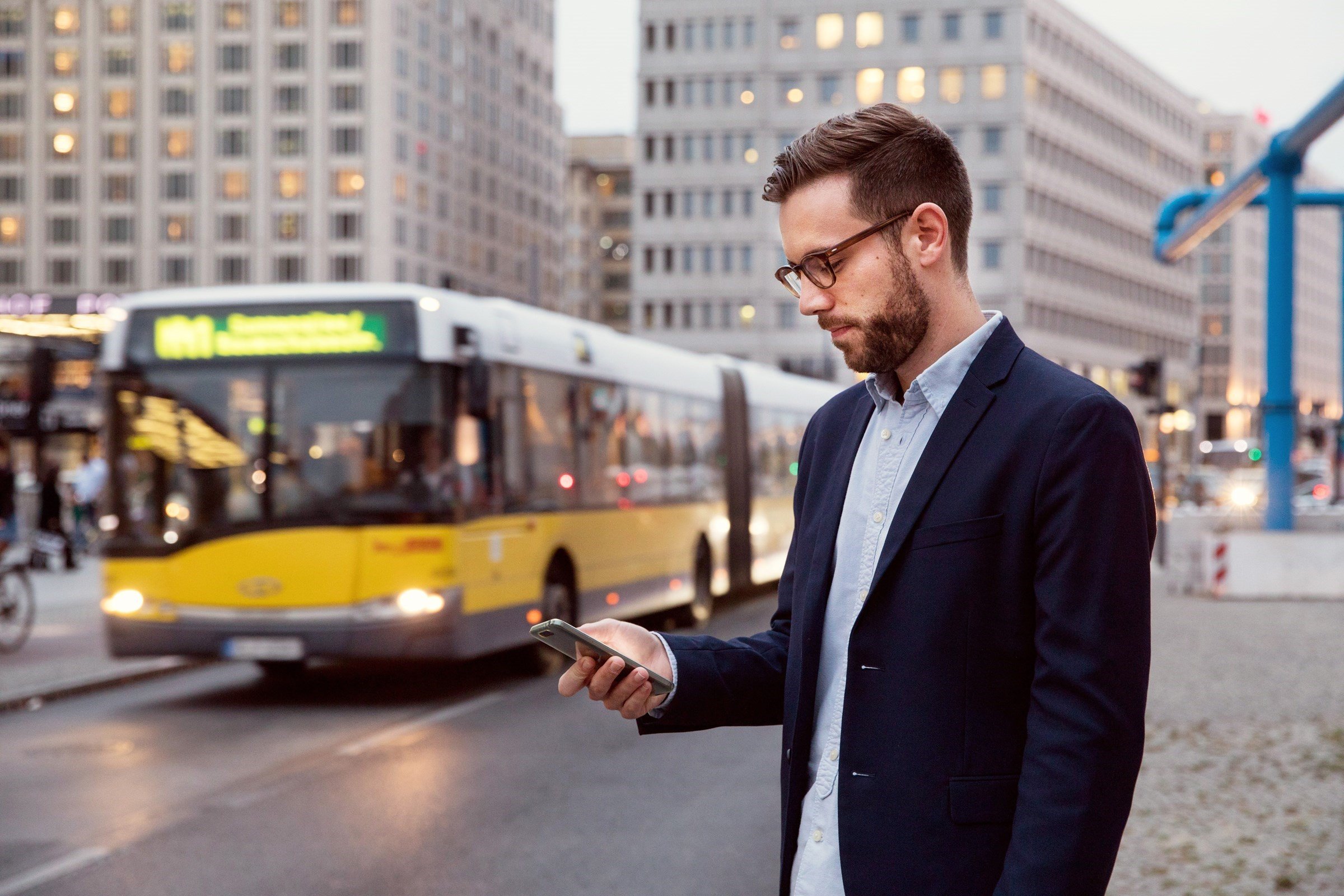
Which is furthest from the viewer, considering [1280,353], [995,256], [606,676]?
[995,256]

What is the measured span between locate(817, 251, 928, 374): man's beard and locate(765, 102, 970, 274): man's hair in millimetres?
103

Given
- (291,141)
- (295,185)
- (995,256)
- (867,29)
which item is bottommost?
(995,256)

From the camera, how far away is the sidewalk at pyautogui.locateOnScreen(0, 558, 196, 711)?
11383mm

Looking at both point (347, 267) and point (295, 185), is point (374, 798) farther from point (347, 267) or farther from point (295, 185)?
point (295, 185)

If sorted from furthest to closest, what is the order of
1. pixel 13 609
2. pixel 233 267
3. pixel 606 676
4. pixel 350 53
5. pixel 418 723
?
pixel 233 267, pixel 350 53, pixel 13 609, pixel 418 723, pixel 606 676

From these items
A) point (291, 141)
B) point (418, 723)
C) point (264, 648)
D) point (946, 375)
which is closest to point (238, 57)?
point (291, 141)

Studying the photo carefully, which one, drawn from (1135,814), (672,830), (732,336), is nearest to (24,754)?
(672,830)

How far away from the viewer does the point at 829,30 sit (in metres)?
89.6

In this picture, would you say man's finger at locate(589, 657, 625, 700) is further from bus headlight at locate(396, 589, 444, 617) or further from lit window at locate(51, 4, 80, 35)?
lit window at locate(51, 4, 80, 35)

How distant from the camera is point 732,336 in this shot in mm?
89875

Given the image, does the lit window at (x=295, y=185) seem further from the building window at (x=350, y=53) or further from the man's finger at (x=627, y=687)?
the man's finger at (x=627, y=687)

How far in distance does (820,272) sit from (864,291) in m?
0.07

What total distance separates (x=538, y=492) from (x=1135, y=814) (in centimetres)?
652

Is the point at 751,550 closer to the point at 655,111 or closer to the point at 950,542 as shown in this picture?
the point at 950,542
